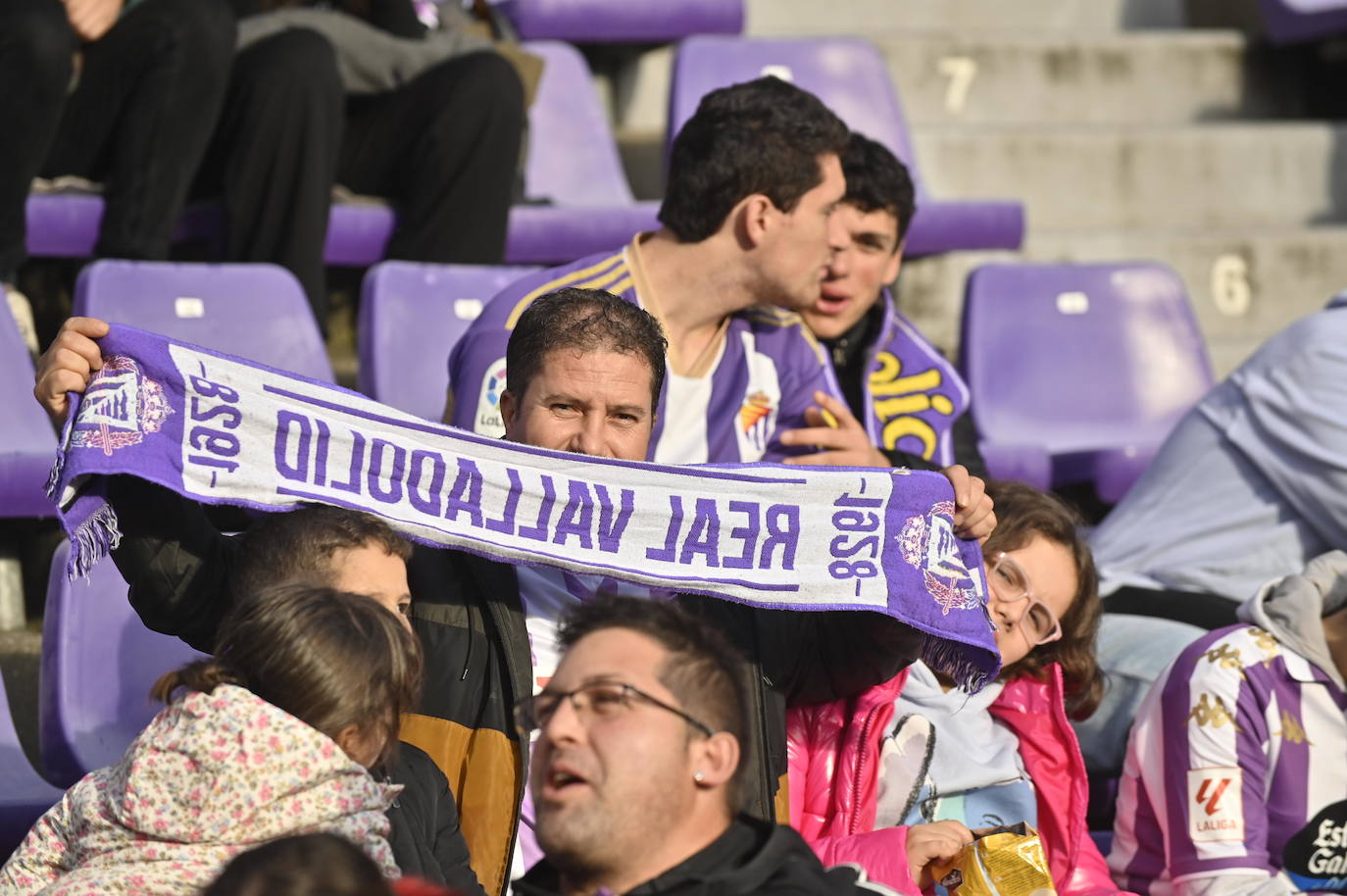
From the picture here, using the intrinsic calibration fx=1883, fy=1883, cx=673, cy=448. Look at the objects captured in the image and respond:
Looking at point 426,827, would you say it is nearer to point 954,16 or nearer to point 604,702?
point 604,702

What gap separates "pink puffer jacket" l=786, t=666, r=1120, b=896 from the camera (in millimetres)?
2779

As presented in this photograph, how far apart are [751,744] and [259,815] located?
810 mm

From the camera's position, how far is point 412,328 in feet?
15.3

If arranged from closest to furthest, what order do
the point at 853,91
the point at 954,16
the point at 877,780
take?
the point at 877,780
the point at 853,91
the point at 954,16

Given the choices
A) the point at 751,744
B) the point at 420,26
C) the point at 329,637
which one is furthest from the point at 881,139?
the point at 329,637

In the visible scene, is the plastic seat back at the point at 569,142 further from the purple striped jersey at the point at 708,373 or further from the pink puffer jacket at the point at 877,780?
the pink puffer jacket at the point at 877,780

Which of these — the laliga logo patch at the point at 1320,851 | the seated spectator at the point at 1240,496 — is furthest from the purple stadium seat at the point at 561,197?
the laliga logo patch at the point at 1320,851

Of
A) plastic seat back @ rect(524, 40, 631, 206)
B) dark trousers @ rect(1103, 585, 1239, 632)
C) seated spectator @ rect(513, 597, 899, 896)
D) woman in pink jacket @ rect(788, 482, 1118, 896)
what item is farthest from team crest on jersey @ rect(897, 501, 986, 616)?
plastic seat back @ rect(524, 40, 631, 206)

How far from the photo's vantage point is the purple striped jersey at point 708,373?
3.67 meters

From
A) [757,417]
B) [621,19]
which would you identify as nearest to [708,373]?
[757,417]

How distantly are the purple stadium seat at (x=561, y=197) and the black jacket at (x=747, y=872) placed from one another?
3252mm

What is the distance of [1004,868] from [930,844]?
0.40 ft

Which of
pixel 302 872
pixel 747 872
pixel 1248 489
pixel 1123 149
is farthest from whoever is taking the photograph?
pixel 1123 149

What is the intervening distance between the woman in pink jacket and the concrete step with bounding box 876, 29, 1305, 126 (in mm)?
4238
